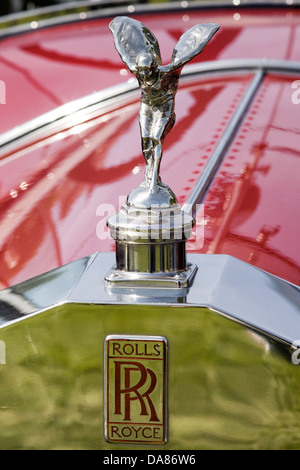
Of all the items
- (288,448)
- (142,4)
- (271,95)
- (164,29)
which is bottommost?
(288,448)

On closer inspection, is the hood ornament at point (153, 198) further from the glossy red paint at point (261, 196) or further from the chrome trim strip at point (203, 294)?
the glossy red paint at point (261, 196)

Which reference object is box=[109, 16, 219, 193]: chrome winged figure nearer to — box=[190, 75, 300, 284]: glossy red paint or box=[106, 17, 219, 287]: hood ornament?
box=[106, 17, 219, 287]: hood ornament

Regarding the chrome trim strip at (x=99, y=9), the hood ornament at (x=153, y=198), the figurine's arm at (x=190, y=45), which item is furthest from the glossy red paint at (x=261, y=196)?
the chrome trim strip at (x=99, y=9)

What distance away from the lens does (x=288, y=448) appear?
1142 mm

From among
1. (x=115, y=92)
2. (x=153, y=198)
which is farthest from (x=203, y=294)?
(x=115, y=92)

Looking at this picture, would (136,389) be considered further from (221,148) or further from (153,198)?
(221,148)

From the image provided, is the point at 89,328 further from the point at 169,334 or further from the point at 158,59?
the point at 158,59

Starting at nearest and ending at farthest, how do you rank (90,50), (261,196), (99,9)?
(261,196), (90,50), (99,9)

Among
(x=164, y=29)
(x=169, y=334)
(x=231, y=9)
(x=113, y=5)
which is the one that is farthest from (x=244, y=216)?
(x=113, y=5)

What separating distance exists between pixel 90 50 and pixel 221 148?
2.59ft

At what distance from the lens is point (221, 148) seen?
62.9 inches

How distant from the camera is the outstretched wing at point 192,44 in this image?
3.53ft

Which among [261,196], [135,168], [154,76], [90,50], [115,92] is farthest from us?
[90,50]

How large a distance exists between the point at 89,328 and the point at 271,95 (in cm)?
90
